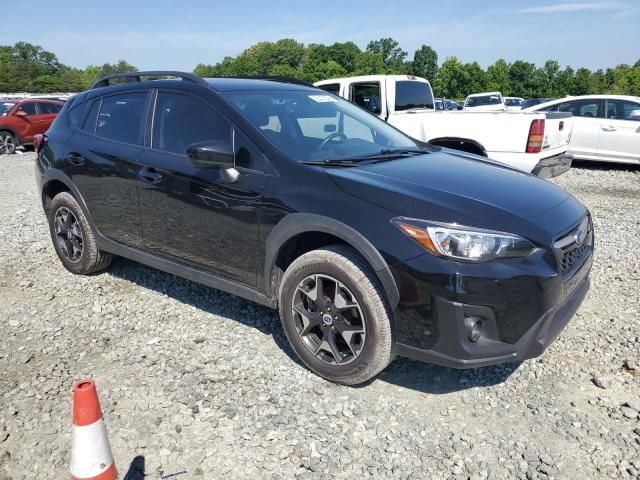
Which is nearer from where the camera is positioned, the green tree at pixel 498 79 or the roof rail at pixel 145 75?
the roof rail at pixel 145 75

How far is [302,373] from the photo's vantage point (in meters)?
3.30

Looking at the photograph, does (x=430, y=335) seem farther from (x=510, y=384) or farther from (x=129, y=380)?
(x=129, y=380)

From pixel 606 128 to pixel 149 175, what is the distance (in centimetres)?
1009

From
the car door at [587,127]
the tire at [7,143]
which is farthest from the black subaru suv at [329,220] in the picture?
the tire at [7,143]

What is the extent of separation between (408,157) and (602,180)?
26.1 ft

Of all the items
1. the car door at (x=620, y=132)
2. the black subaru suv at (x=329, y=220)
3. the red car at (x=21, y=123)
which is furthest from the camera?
the red car at (x=21, y=123)

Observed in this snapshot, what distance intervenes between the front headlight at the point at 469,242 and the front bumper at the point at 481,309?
2.2 inches

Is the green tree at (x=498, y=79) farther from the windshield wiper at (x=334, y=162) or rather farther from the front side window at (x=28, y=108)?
the windshield wiper at (x=334, y=162)

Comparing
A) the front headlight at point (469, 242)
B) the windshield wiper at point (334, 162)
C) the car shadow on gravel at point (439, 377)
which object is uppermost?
the windshield wiper at point (334, 162)

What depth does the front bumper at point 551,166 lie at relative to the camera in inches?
272

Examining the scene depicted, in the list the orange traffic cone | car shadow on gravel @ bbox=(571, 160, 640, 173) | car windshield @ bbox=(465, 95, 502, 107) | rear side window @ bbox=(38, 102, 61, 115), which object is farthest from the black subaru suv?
car windshield @ bbox=(465, 95, 502, 107)

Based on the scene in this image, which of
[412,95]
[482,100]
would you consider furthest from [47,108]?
[482,100]

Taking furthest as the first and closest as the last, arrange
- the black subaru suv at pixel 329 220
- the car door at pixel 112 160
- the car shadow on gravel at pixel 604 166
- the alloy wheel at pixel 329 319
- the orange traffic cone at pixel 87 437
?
the car shadow on gravel at pixel 604 166 < the car door at pixel 112 160 < the alloy wheel at pixel 329 319 < the black subaru suv at pixel 329 220 < the orange traffic cone at pixel 87 437

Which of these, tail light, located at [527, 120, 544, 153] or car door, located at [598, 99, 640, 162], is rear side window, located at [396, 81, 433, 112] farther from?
car door, located at [598, 99, 640, 162]
